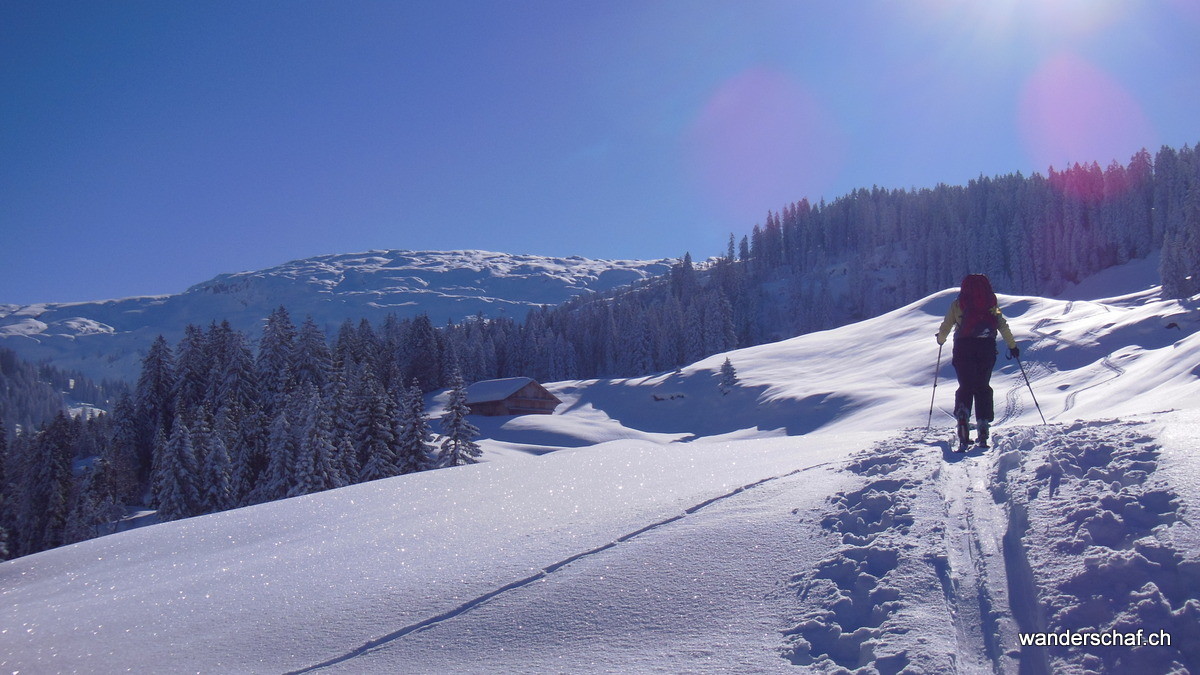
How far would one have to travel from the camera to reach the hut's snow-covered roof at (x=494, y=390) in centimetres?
5831

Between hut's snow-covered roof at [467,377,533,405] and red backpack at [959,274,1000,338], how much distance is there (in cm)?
5181

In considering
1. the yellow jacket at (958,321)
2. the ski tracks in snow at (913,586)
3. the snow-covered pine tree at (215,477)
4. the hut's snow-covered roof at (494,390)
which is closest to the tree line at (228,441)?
the snow-covered pine tree at (215,477)

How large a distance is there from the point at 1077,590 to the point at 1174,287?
65960 millimetres

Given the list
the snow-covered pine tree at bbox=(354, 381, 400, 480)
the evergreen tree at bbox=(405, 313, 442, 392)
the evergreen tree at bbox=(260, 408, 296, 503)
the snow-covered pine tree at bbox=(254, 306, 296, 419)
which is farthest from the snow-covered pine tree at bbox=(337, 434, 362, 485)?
the evergreen tree at bbox=(405, 313, 442, 392)

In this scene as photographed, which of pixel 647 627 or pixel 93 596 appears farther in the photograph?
pixel 93 596

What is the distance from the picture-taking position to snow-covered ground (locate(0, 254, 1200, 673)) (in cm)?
314

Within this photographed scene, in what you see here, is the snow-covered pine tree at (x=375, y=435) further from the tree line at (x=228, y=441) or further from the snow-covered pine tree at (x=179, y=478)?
the snow-covered pine tree at (x=179, y=478)

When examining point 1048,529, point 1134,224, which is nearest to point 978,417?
point 1048,529

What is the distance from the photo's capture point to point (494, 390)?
59.8 meters

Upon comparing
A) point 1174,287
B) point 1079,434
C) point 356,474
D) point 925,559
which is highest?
point 1174,287

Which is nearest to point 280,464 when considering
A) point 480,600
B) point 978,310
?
point 480,600

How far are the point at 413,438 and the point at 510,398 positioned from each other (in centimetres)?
2557

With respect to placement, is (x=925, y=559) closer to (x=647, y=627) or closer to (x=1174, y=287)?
(x=647, y=627)

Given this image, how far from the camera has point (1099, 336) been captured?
1366 inches
